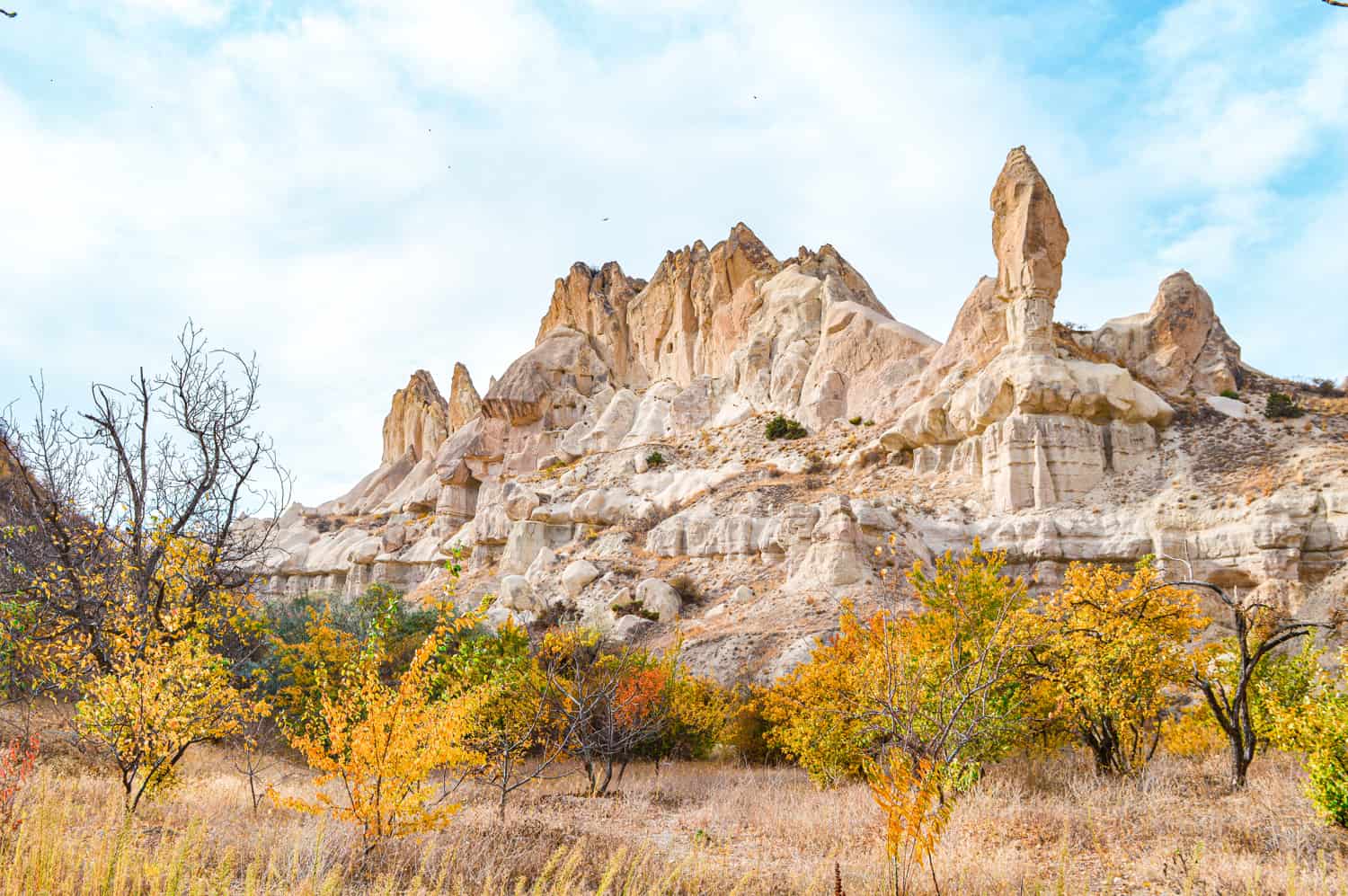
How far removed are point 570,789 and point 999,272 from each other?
2514cm

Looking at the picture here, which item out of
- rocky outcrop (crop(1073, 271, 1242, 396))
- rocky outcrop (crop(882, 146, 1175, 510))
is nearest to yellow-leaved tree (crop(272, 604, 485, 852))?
rocky outcrop (crop(882, 146, 1175, 510))

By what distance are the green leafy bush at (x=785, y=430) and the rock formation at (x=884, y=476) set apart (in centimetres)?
60

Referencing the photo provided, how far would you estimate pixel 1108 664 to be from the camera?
392 inches

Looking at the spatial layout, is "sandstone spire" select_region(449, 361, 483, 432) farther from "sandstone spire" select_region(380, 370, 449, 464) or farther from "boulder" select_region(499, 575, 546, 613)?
"boulder" select_region(499, 575, 546, 613)

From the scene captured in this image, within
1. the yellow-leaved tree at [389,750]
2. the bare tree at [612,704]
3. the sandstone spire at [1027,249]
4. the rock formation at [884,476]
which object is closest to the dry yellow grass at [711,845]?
the yellow-leaved tree at [389,750]

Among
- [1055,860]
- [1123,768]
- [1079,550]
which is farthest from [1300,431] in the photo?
[1055,860]

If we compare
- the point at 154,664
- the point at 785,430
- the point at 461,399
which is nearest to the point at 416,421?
the point at 461,399

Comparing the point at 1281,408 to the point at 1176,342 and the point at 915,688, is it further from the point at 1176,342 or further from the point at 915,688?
the point at 915,688

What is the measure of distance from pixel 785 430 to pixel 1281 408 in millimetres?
18651

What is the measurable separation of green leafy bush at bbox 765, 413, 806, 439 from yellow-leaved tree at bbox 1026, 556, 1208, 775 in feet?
84.6

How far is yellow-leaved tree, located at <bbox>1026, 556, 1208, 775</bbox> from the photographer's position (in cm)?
987

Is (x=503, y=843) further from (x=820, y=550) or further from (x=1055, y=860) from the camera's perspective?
(x=820, y=550)

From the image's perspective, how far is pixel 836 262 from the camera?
50.5 m

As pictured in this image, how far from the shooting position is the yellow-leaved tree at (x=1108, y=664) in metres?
9.87
